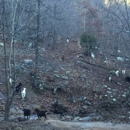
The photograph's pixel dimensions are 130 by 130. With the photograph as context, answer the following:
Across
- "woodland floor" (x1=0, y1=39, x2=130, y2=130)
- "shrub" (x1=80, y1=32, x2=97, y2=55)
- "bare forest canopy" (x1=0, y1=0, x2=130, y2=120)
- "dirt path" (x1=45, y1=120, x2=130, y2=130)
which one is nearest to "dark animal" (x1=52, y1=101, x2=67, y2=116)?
"woodland floor" (x1=0, y1=39, x2=130, y2=130)

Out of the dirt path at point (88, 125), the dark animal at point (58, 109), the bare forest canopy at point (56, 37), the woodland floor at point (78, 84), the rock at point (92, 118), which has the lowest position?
the dirt path at point (88, 125)

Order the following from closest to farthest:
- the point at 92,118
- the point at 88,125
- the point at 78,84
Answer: the point at 88,125 < the point at 92,118 < the point at 78,84

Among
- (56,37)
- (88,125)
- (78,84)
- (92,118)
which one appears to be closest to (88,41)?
(56,37)

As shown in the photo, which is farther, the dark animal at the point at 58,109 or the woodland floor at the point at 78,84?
the woodland floor at the point at 78,84

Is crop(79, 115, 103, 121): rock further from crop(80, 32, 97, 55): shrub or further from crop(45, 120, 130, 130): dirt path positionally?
crop(80, 32, 97, 55): shrub

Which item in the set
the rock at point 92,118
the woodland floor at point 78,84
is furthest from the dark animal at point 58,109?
the rock at point 92,118

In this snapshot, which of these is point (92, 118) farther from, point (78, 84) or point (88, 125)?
point (78, 84)

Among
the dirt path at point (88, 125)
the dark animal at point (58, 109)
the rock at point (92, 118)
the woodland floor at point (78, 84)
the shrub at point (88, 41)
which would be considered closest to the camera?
the dirt path at point (88, 125)

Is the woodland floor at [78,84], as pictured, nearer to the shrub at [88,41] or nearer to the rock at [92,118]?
the rock at [92,118]

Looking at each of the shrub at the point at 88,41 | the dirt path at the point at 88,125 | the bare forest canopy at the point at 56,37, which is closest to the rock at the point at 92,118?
A: the dirt path at the point at 88,125

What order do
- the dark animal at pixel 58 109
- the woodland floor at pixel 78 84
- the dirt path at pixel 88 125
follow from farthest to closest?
1. the woodland floor at pixel 78 84
2. the dark animal at pixel 58 109
3. the dirt path at pixel 88 125

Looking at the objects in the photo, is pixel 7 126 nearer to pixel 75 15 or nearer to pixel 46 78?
pixel 46 78

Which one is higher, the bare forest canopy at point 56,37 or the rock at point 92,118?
the bare forest canopy at point 56,37

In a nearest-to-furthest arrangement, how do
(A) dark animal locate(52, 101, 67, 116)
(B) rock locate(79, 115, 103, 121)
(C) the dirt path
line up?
(C) the dirt path
(B) rock locate(79, 115, 103, 121)
(A) dark animal locate(52, 101, 67, 116)
